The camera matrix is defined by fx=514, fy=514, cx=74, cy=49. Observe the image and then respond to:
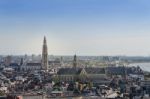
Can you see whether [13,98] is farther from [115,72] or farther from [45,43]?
[115,72]

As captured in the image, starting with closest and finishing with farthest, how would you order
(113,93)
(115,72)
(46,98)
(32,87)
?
(46,98)
(113,93)
(32,87)
(115,72)

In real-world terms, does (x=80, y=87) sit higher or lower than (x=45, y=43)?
lower

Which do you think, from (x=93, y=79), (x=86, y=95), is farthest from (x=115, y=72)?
(x=86, y=95)

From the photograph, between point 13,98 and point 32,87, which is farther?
point 32,87

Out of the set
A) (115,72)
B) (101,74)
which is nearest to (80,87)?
(101,74)

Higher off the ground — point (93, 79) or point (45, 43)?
point (45, 43)

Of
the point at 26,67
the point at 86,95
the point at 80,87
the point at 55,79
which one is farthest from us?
the point at 26,67

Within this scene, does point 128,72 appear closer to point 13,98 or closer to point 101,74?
point 101,74

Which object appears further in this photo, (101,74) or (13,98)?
(101,74)

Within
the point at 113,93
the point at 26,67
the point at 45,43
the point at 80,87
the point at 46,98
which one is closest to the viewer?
the point at 46,98
